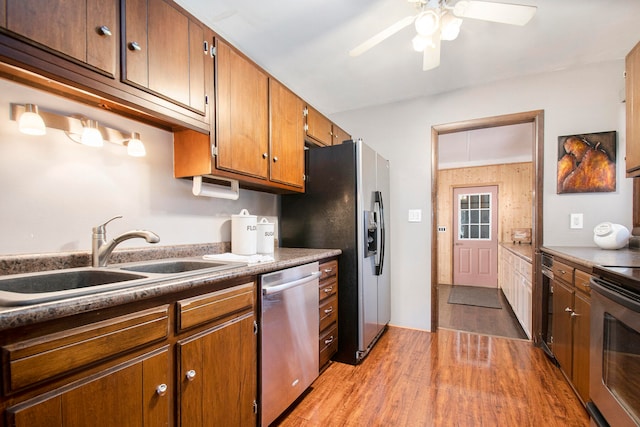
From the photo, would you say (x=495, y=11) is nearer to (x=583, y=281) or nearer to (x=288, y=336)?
(x=583, y=281)

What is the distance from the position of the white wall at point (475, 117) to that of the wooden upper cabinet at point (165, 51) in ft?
7.23

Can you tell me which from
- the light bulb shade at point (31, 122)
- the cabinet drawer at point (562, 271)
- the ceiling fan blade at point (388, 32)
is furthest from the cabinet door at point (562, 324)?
the light bulb shade at point (31, 122)

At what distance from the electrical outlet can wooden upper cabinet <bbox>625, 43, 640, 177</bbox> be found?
900mm

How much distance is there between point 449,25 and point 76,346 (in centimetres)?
221

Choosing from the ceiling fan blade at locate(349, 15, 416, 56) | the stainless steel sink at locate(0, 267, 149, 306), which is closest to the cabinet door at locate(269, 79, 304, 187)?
the ceiling fan blade at locate(349, 15, 416, 56)

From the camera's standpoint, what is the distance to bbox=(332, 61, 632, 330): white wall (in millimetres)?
2383

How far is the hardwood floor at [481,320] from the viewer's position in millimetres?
2895

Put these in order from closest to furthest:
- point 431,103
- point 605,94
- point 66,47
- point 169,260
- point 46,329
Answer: point 46,329, point 66,47, point 169,260, point 605,94, point 431,103

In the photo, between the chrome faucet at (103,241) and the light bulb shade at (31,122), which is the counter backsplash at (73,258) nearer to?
the chrome faucet at (103,241)

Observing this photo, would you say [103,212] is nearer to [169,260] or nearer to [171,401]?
[169,260]

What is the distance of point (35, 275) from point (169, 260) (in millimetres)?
552

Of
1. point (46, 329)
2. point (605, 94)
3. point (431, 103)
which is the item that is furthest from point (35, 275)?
point (605, 94)

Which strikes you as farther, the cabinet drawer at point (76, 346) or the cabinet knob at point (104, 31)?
the cabinet knob at point (104, 31)

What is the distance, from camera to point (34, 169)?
1.15 metres
